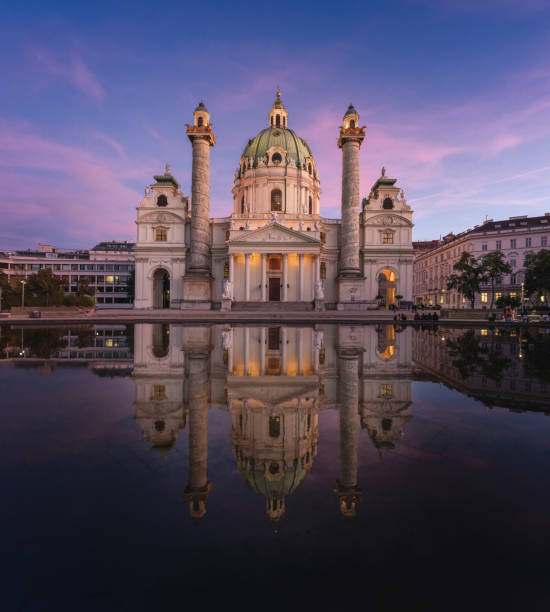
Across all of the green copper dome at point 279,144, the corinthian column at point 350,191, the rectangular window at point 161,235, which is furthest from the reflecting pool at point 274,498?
the green copper dome at point 279,144

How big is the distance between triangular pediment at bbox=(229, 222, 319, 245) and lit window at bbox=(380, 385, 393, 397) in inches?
1672

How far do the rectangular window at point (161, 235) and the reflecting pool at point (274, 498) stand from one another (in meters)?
49.5

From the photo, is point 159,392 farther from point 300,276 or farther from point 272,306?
point 300,276

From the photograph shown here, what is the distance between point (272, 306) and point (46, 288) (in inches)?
1218

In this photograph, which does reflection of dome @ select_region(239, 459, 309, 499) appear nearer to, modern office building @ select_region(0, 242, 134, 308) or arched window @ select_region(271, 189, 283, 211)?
arched window @ select_region(271, 189, 283, 211)

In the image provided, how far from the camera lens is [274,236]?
49.7 metres

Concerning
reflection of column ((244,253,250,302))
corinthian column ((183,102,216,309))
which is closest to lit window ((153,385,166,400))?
corinthian column ((183,102,216,309))

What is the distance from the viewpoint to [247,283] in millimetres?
49312

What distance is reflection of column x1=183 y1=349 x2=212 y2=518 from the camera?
3373 mm

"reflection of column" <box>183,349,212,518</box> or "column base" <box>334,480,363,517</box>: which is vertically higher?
"reflection of column" <box>183,349,212,518</box>

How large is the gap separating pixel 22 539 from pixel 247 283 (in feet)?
154

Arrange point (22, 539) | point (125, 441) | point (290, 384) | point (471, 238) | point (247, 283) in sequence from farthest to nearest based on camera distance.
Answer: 1. point (471, 238)
2. point (247, 283)
3. point (290, 384)
4. point (125, 441)
5. point (22, 539)

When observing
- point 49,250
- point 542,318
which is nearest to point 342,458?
point 542,318

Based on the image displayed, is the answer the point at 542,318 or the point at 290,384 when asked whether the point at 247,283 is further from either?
the point at 290,384
